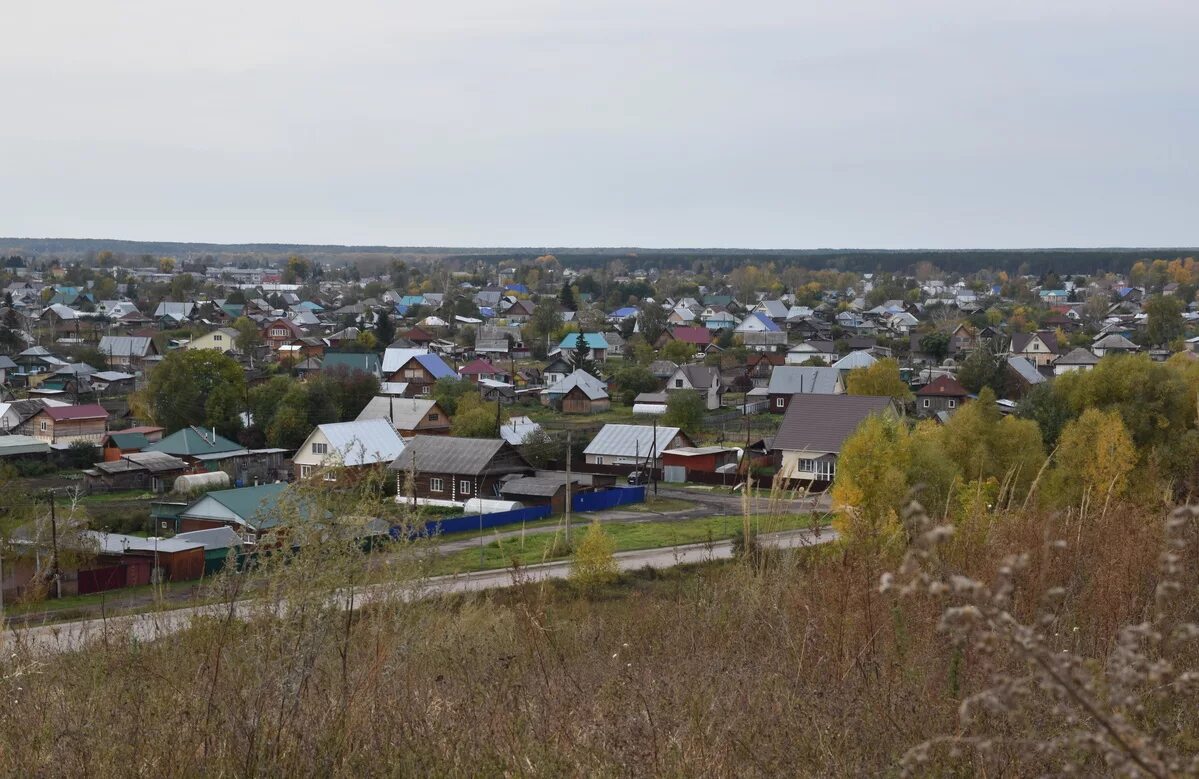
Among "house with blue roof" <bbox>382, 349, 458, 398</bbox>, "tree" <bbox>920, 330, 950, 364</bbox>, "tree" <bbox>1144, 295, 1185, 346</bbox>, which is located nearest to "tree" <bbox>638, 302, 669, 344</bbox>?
"tree" <bbox>920, 330, 950, 364</bbox>

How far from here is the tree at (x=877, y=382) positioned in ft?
96.0

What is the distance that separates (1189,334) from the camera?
5456 centimetres

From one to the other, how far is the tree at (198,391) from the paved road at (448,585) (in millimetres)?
15734

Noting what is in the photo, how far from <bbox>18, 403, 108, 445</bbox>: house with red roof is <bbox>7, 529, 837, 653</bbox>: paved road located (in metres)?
16.8

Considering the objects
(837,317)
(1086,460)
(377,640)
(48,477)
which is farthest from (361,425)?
(837,317)

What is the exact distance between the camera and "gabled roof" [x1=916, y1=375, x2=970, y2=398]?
109 feet

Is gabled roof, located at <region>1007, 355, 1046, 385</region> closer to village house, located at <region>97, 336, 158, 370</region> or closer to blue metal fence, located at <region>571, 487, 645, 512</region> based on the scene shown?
blue metal fence, located at <region>571, 487, 645, 512</region>

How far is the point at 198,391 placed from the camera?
28578 mm

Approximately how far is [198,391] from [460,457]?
33.4 feet

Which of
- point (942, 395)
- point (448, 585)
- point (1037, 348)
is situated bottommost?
point (942, 395)

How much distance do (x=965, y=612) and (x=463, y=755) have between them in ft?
6.43

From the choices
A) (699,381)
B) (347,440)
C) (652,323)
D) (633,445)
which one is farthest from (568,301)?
(347,440)

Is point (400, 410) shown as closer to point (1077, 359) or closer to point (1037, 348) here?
point (1077, 359)

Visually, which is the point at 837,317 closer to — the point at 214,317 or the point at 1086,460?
the point at 214,317
